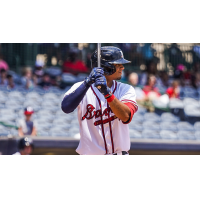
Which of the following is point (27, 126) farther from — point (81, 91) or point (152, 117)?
point (81, 91)

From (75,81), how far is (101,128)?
4.97 metres

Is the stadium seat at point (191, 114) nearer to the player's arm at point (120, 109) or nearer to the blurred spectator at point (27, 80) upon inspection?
the blurred spectator at point (27, 80)

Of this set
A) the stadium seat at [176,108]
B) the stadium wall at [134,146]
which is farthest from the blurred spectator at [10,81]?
the stadium seat at [176,108]

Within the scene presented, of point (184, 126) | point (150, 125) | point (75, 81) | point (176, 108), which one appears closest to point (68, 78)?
point (75, 81)

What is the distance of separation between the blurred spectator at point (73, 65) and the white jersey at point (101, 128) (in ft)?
16.8

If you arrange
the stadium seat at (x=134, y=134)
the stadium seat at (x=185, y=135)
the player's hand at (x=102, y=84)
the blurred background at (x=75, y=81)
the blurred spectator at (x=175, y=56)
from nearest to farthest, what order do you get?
the player's hand at (x=102, y=84) < the blurred background at (x=75, y=81) < the stadium seat at (x=134, y=134) < the stadium seat at (x=185, y=135) < the blurred spectator at (x=175, y=56)

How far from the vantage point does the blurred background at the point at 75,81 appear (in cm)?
554

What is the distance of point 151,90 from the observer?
680 cm

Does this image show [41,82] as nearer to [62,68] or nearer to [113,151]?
[62,68]

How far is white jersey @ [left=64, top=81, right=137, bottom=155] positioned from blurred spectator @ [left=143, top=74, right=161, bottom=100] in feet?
14.4

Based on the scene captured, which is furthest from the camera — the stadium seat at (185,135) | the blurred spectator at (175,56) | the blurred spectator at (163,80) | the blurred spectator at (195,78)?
the blurred spectator at (175,56)

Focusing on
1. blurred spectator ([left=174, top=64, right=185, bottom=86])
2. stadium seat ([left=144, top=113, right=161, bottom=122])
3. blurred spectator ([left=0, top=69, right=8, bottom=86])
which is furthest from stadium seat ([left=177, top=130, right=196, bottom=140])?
blurred spectator ([left=0, top=69, right=8, bottom=86])

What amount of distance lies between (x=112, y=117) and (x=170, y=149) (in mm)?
3429

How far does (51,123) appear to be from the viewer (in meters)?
6.28
